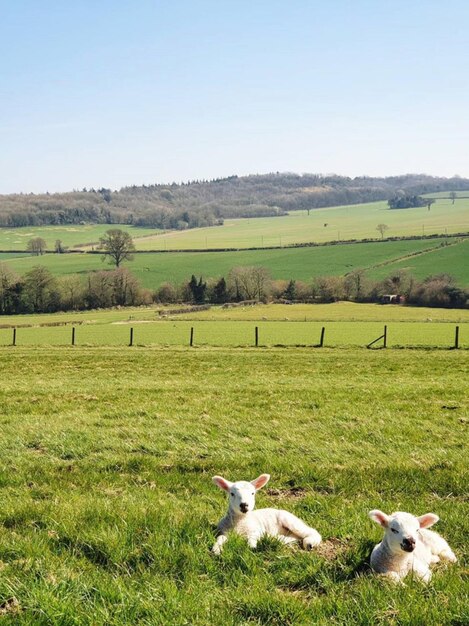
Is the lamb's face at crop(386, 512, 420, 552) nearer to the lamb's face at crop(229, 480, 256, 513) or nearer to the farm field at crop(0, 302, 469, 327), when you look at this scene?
the lamb's face at crop(229, 480, 256, 513)

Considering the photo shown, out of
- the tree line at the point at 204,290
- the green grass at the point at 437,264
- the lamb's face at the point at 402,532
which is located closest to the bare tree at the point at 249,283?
the tree line at the point at 204,290

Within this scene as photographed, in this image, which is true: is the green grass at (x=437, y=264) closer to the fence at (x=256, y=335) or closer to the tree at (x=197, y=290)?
the tree at (x=197, y=290)

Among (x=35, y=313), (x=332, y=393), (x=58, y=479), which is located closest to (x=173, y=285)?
(x=35, y=313)

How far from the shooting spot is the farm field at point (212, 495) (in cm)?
518

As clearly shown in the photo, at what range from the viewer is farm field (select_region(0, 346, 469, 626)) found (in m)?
5.18

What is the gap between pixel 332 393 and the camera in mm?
17359

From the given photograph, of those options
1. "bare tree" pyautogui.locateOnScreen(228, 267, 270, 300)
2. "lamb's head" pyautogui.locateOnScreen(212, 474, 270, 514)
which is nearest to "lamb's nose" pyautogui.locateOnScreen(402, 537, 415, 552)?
"lamb's head" pyautogui.locateOnScreen(212, 474, 270, 514)

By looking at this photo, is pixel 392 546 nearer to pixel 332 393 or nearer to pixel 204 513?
pixel 204 513

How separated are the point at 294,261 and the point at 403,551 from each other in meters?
131

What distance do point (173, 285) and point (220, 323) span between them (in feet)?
139

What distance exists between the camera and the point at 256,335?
39.8 m

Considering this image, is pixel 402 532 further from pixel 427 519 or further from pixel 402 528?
pixel 427 519

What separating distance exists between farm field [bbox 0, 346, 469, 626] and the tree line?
246ft

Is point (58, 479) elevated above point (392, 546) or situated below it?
below
